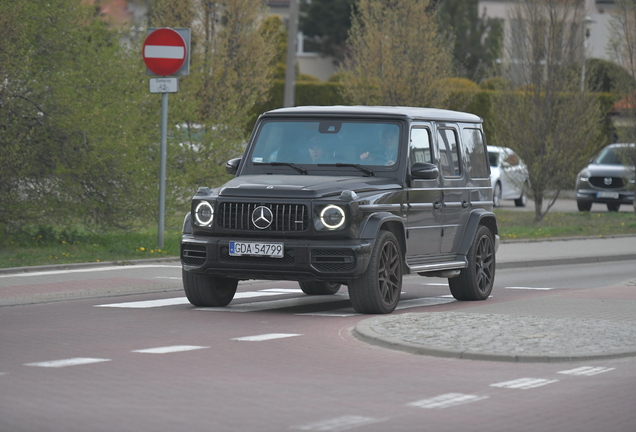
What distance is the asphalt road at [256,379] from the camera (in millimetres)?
7281

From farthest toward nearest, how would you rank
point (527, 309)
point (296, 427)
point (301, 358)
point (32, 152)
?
1. point (32, 152)
2. point (527, 309)
3. point (301, 358)
4. point (296, 427)

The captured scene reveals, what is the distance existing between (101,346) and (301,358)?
1.62 meters

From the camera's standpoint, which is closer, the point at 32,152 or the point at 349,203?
the point at 349,203

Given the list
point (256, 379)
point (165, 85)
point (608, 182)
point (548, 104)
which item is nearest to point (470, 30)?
point (608, 182)

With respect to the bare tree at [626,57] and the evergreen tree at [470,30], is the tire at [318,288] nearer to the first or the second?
the bare tree at [626,57]

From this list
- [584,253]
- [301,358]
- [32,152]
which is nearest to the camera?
[301,358]

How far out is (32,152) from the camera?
17625 millimetres

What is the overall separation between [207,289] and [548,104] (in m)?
17.9

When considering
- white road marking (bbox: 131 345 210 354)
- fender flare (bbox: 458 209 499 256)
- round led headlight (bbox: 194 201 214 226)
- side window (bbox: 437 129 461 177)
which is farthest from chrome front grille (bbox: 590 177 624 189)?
white road marking (bbox: 131 345 210 354)

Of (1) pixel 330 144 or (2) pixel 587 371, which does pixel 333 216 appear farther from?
(2) pixel 587 371

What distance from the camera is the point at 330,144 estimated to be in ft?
43.7

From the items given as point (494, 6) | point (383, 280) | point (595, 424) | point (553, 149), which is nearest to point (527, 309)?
point (383, 280)

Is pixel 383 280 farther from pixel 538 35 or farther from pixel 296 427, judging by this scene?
pixel 538 35

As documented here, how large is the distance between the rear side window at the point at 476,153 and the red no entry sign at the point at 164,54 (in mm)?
4757
